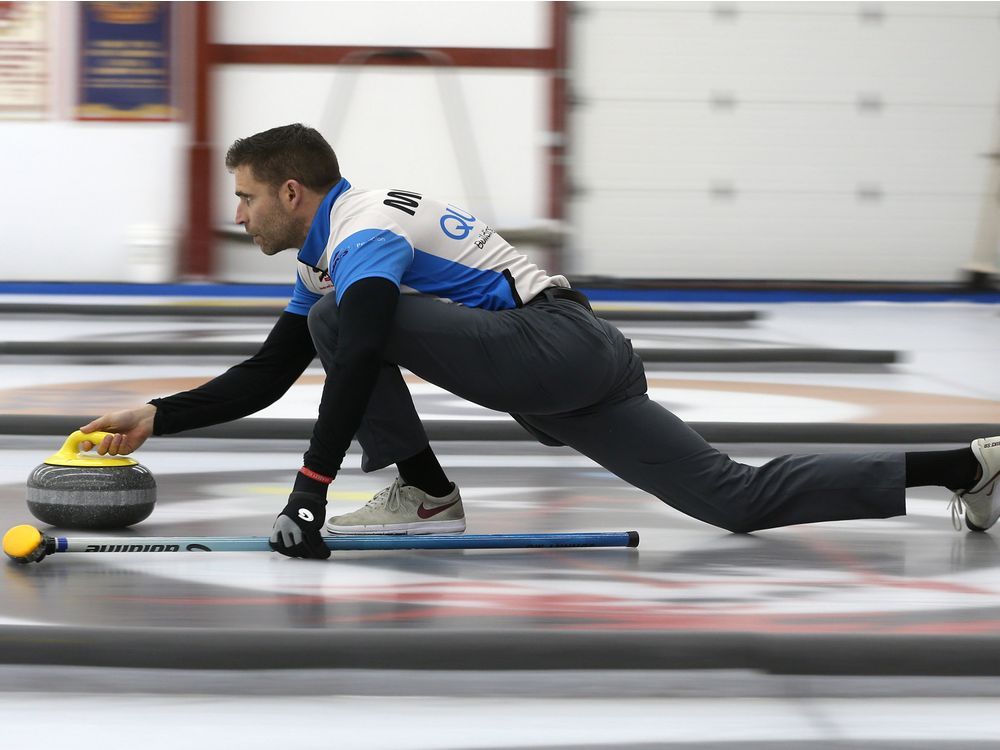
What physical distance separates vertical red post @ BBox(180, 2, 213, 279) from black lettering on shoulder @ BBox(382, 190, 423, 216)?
7.94 metres

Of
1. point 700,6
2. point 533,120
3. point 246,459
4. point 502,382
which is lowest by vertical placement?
point 246,459

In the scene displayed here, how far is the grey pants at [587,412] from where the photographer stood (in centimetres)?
285

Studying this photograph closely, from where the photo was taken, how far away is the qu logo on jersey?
2.87 metres

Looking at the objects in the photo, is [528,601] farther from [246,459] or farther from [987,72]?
[987,72]

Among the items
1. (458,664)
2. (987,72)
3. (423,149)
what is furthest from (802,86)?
(458,664)

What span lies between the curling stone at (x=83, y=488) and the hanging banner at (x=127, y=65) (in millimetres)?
7998

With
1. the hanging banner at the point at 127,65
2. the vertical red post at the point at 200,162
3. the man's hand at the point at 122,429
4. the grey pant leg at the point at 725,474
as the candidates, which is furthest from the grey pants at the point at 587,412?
the hanging banner at the point at 127,65

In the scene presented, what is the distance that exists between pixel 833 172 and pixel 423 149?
3036 millimetres

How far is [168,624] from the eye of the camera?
7.62 ft

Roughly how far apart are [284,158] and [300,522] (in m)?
0.70

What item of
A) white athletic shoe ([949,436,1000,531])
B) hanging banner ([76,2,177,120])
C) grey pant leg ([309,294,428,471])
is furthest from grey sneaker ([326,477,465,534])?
hanging banner ([76,2,177,120])

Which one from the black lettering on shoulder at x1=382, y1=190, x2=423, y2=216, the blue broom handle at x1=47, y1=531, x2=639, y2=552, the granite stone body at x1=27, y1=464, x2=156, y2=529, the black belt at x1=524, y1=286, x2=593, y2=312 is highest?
the black lettering on shoulder at x1=382, y1=190, x2=423, y2=216

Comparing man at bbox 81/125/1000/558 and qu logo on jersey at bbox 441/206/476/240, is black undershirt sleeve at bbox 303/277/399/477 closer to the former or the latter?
man at bbox 81/125/1000/558

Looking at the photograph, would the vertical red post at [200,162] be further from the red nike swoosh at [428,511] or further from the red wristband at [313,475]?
the red wristband at [313,475]
